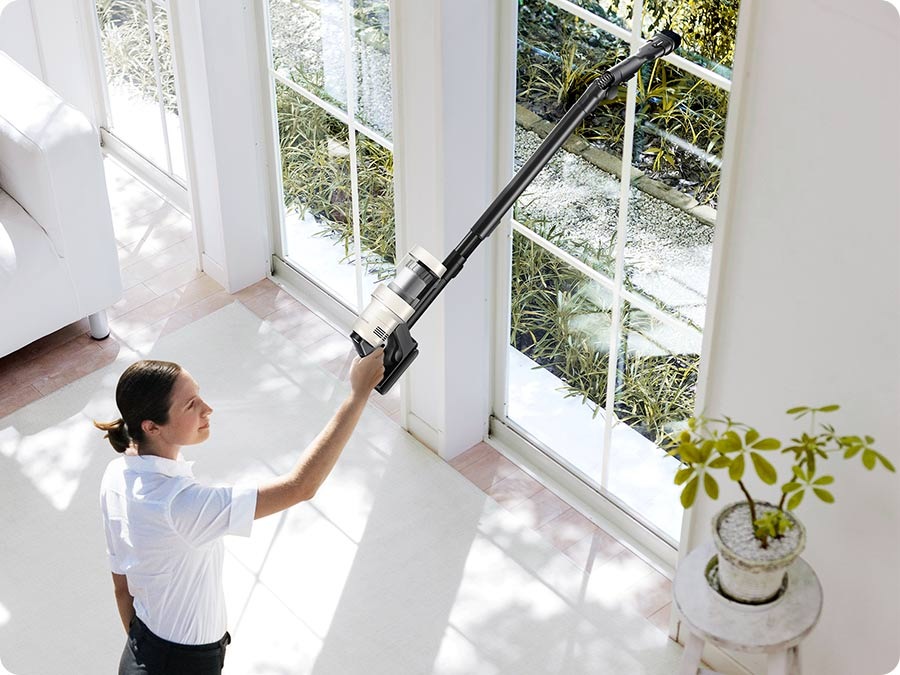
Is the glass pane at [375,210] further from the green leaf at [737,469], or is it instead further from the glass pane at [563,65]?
the green leaf at [737,469]

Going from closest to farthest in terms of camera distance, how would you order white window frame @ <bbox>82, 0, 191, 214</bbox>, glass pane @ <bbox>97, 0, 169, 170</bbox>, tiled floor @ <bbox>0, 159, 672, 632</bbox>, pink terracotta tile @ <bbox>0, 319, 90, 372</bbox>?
tiled floor @ <bbox>0, 159, 672, 632</bbox> < pink terracotta tile @ <bbox>0, 319, 90, 372</bbox> < glass pane @ <bbox>97, 0, 169, 170</bbox> < white window frame @ <bbox>82, 0, 191, 214</bbox>

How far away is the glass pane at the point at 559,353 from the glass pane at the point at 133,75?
78.5 inches

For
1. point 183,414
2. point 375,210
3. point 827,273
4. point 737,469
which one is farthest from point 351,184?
point 737,469

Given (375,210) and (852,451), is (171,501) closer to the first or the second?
(852,451)

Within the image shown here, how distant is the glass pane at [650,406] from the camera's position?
3520 mm

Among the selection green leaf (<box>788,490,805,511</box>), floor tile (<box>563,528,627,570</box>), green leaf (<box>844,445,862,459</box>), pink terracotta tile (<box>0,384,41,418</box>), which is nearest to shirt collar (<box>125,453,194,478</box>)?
green leaf (<box>788,490,805,511</box>)

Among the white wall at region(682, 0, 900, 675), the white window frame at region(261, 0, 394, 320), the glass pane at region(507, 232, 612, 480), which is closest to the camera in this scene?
the white wall at region(682, 0, 900, 675)

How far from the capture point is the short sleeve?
2658 millimetres

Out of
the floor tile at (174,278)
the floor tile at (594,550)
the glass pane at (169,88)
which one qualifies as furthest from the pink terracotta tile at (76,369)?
the floor tile at (594,550)

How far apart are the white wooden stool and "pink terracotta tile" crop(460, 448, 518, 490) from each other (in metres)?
1.29

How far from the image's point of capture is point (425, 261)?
8.24ft

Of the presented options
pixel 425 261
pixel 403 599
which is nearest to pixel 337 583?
pixel 403 599

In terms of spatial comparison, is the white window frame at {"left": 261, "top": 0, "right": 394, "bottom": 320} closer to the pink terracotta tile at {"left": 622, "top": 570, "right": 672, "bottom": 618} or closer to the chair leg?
the chair leg

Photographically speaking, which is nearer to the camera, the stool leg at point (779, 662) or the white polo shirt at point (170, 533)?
the white polo shirt at point (170, 533)
